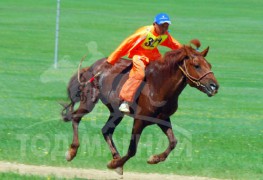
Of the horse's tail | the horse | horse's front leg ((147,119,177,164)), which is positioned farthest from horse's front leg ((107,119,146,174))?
the horse's tail

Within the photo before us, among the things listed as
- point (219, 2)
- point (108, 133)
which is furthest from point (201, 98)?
point (219, 2)

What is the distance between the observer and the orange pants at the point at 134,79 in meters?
12.7

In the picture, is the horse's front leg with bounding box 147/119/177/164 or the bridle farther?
the horse's front leg with bounding box 147/119/177/164

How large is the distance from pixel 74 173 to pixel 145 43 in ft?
7.75

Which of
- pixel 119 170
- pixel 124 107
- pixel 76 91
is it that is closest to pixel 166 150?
pixel 119 170

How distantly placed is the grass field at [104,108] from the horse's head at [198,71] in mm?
2044

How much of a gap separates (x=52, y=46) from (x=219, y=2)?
147 ft

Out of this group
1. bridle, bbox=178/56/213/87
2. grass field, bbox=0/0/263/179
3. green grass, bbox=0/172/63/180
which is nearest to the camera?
bridle, bbox=178/56/213/87

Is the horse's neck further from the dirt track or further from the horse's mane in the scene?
the dirt track

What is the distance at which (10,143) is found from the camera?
16125 millimetres

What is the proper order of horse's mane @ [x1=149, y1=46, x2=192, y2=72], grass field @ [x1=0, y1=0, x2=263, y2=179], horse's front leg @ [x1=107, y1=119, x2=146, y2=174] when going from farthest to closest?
grass field @ [x1=0, y1=0, x2=263, y2=179], horse's front leg @ [x1=107, y1=119, x2=146, y2=174], horse's mane @ [x1=149, y1=46, x2=192, y2=72]

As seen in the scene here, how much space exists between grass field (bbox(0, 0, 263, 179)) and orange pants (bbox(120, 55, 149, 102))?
1619mm

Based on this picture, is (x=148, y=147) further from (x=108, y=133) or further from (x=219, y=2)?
(x=219, y=2)

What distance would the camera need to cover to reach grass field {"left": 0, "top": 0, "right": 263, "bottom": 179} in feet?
48.9
